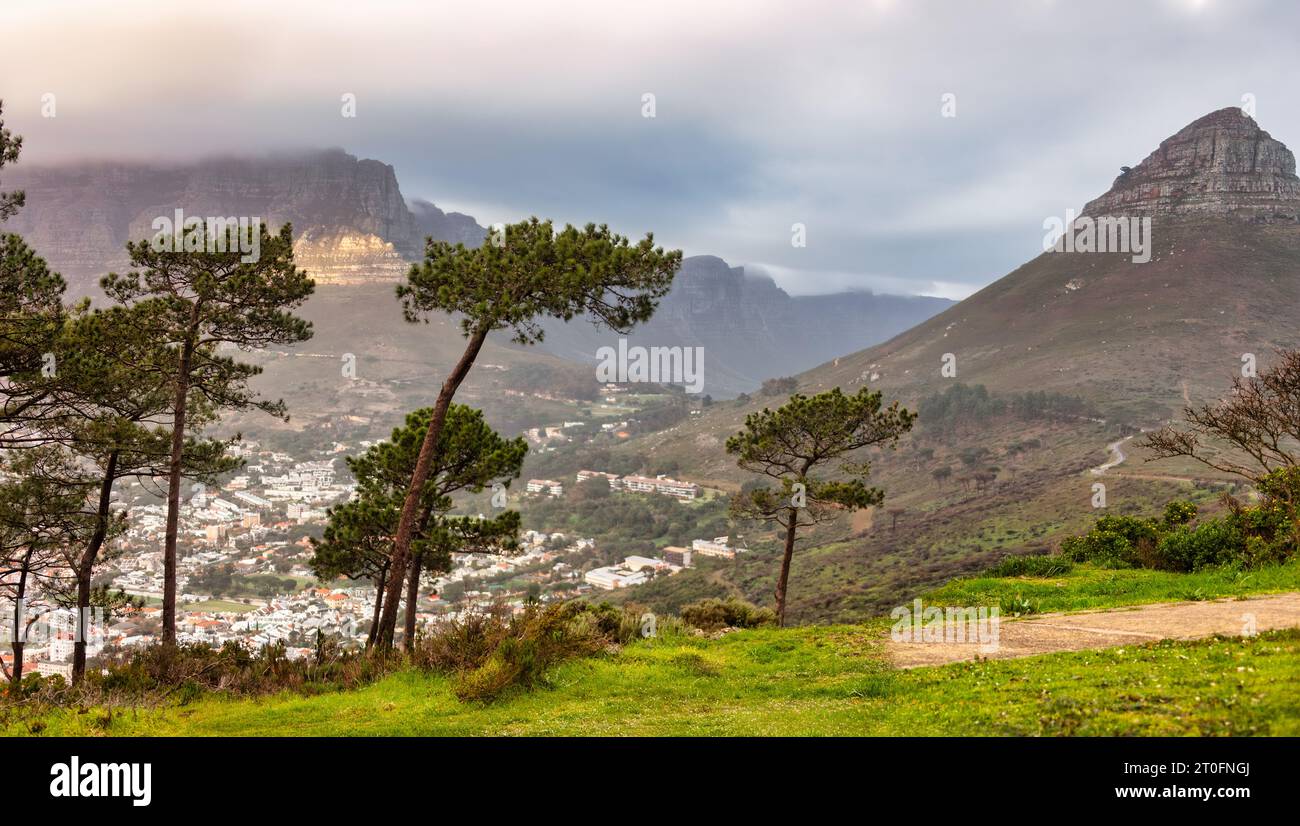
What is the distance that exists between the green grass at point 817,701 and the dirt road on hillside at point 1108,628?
962mm

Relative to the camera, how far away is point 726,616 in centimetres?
2056

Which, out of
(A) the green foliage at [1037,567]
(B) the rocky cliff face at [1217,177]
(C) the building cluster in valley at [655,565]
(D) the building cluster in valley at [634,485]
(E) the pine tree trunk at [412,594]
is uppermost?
(B) the rocky cliff face at [1217,177]

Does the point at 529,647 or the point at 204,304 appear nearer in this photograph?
the point at 529,647

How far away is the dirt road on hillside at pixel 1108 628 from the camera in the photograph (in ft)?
34.3

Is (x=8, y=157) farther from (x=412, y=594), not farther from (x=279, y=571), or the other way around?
(x=279, y=571)

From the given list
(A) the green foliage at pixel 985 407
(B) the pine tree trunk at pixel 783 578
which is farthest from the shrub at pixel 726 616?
(A) the green foliage at pixel 985 407

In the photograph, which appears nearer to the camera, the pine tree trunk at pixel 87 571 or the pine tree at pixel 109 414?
the pine tree at pixel 109 414

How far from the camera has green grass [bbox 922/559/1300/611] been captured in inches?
560

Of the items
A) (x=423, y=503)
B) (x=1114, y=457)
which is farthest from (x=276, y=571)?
(x=1114, y=457)

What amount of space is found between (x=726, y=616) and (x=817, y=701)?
1145cm

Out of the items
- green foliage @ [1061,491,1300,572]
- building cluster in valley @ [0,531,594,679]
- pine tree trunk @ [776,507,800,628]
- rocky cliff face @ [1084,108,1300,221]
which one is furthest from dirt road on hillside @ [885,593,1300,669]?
rocky cliff face @ [1084,108,1300,221]

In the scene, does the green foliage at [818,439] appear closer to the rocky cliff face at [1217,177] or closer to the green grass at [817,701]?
the green grass at [817,701]
